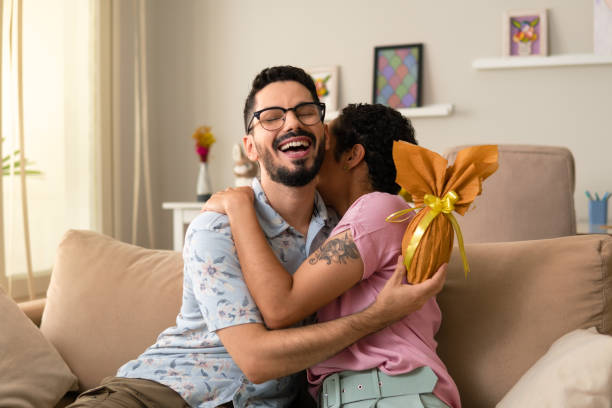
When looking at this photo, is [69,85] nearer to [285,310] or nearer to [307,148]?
[307,148]

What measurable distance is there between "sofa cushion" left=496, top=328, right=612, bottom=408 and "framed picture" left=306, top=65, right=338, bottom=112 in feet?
8.96

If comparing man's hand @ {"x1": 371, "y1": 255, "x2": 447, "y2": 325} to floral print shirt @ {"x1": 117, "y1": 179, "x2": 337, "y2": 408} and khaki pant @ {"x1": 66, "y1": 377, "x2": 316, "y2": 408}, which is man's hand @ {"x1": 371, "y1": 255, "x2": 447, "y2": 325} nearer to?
floral print shirt @ {"x1": 117, "y1": 179, "x2": 337, "y2": 408}

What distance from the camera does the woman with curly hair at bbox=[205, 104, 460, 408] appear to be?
1.25 metres

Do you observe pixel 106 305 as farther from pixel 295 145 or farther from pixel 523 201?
pixel 523 201

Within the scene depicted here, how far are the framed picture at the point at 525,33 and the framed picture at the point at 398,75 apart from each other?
19.3 inches

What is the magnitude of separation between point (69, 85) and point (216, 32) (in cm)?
108

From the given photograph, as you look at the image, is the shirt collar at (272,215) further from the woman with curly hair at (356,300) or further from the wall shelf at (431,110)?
the wall shelf at (431,110)

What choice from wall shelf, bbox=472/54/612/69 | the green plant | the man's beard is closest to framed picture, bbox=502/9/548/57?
wall shelf, bbox=472/54/612/69

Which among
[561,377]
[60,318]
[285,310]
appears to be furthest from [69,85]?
[561,377]

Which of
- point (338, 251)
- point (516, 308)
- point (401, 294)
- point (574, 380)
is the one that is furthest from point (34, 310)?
point (574, 380)

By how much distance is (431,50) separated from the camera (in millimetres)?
3547

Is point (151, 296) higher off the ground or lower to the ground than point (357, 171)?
lower

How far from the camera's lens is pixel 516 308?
1.48 meters

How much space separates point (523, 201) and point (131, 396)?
1354mm
